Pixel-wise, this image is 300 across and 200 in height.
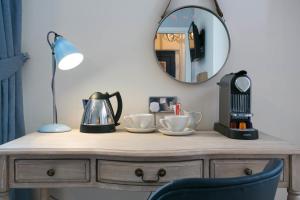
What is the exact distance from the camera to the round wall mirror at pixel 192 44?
65.6 inches

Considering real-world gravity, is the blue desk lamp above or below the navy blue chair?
above

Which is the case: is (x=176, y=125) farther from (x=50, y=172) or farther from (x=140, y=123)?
(x=50, y=172)

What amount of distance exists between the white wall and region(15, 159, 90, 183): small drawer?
53cm

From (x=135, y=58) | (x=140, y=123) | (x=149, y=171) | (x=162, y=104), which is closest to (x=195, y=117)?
(x=162, y=104)

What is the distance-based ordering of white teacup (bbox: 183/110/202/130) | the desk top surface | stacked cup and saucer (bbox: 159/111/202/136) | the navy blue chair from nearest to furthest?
the navy blue chair < the desk top surface < stacked cup and saucer (bbox: 159/111/202/136) < white teacup (bbox: 183/110/202/130)

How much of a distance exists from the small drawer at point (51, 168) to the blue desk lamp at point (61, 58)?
0.35 meters

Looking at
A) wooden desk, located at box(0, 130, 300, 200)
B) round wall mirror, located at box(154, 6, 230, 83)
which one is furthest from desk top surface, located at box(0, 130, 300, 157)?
round wall mirror, located at box(154, 6, 230, 83)

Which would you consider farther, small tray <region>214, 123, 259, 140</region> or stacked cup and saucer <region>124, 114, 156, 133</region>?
stacked cup and saucer <region>124, 114, 156, 133</region>

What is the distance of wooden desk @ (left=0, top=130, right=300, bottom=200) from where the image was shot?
3.76 ft

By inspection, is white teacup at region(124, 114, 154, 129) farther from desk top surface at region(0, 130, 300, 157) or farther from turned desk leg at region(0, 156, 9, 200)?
turned desk leg at region(0, 156, 9, 200)

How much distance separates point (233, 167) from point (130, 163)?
41cm

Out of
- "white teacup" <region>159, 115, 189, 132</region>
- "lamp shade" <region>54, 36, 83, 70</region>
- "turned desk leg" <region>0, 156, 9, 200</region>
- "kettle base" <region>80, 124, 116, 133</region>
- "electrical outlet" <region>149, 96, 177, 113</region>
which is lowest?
"turned desk leg" <region>0, 156, 9, 200</region>

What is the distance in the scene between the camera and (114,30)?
1684 millimetres

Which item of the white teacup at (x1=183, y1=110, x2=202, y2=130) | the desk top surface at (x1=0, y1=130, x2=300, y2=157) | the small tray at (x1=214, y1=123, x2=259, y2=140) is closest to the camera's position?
the desk top surface at (x1=0, y1=130, x2=300, y2=157)
